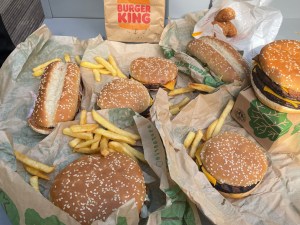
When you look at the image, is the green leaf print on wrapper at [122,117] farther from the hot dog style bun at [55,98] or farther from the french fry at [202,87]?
the french fry at [202,87]

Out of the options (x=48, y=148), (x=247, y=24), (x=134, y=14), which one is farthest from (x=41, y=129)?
(x=247, y=24)

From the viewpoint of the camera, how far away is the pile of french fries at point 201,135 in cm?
156

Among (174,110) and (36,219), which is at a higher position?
(36,219)

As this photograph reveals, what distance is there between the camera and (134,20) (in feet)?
7.22

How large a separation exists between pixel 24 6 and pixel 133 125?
54.9 inches

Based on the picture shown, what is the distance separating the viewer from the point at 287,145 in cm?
163

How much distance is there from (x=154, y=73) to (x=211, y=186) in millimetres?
886

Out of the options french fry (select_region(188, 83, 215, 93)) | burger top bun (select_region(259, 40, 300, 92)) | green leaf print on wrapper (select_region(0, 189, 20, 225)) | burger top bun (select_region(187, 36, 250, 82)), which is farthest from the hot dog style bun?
burger top bun (select_region(259, 40, 300, 92))

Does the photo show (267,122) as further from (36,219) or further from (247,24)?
(36,219)

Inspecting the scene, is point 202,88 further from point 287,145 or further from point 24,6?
point 24,6

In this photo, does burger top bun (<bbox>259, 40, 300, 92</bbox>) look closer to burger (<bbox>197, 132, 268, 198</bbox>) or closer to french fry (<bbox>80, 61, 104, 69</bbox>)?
burger (<bbox>197, 132, 268, 198</bbox>)

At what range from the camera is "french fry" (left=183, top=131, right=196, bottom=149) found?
157cm

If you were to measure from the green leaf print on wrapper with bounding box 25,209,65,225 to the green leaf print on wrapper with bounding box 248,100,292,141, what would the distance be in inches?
44.4

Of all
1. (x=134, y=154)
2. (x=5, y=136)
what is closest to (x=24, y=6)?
(x=5, y=136)
